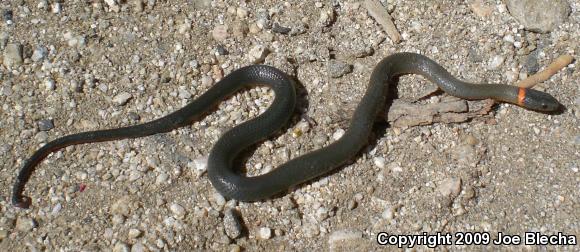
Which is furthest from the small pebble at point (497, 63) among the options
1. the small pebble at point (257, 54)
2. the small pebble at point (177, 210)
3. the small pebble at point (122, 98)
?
the small pebble at point (122, 98)

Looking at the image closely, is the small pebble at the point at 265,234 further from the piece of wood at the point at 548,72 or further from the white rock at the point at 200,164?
the piece of wood at the point at 548,72

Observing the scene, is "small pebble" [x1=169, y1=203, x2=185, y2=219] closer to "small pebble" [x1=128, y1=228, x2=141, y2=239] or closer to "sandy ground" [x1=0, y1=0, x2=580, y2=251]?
"sandy ground" [x1=0, y1=0, x2=580, y2=251]

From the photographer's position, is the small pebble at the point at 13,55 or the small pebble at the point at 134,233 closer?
the small pebble at the point at 134,233

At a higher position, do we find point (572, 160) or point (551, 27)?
point (551, 27)

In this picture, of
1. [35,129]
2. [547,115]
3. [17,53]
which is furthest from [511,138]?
[17,53]

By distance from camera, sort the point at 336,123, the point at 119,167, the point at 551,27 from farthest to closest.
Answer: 1. the point at 551,27
2. the point at 336,123
3. the point at 119,167

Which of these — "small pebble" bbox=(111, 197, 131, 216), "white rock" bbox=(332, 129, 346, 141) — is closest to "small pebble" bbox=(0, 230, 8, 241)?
"small pebble" bbox=(111, 197, 131, 216)

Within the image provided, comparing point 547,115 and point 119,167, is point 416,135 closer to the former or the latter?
point 547,115
